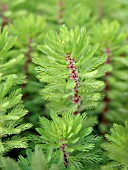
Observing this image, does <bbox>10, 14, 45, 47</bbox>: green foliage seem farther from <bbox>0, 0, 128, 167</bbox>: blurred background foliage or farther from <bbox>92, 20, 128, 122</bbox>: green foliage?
<bbox>92, 20, 128, 122</bbox>: green foliage

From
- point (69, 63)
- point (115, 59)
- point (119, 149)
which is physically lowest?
point (119, 149)

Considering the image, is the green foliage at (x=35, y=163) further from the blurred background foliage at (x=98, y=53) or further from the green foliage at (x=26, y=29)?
the green foliage at (x=26, y=29)

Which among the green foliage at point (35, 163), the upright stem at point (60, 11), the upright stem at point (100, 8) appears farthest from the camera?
the upright stem at point (100, 8)

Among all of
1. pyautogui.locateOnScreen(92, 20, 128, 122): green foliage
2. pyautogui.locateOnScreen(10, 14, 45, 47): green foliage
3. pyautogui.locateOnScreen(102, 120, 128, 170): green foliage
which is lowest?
pyautogui.locateOnScreen(102, 120, 128, 170): green foliage

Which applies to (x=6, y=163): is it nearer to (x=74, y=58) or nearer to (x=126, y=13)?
(x=74, y=58)

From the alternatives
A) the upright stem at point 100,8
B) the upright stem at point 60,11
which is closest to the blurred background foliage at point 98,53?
the upright stem at point 60,11

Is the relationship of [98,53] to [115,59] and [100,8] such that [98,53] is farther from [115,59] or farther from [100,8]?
[100,8]

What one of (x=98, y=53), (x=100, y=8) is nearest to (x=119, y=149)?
(x=98, y=53)

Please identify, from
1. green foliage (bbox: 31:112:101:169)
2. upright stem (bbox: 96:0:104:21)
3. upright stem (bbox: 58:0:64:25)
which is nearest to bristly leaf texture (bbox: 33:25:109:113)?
green foliage (bbox: 31:112:101:169)

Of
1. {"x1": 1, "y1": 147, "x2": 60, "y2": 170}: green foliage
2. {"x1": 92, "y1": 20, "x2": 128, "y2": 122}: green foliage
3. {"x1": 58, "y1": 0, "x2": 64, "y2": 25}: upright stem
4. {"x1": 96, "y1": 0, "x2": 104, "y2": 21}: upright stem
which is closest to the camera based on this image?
{"x1": 1, "y1": 147, "x2": 60, "y2": 170}: green foliage

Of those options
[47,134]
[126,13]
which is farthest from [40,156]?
[126,13]

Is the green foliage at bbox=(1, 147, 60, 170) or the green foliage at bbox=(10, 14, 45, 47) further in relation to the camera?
the green foliage at bbox=(10, 14, 45, 47)
